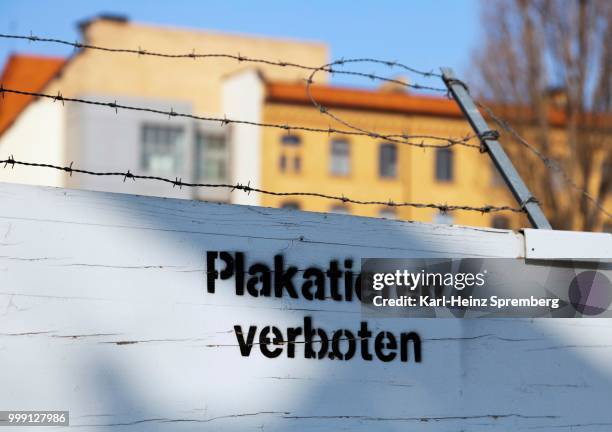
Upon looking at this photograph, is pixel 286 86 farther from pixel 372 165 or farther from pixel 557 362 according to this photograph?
pixel 557 362

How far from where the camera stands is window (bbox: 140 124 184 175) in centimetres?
4000

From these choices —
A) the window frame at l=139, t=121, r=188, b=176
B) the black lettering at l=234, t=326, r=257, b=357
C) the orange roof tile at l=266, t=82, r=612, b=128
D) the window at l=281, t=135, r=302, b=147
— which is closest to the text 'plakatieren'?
the black lettering at l=234, t=326, r=257, b=357

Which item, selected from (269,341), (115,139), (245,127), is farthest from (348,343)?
(115,139)

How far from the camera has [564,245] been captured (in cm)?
459

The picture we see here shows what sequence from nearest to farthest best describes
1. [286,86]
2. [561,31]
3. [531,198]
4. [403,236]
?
[403,236] → [531,198] → [561,31] → [286,86]

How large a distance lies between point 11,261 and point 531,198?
2303mm

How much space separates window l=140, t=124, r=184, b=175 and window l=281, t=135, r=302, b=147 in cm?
540

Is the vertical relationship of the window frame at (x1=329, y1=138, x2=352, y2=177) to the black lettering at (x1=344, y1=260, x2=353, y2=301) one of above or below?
above

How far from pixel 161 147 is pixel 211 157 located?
1.93 meters

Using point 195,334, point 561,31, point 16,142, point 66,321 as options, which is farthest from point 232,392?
point 16,142

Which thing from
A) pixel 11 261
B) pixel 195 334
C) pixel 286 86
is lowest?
pixel 195 334

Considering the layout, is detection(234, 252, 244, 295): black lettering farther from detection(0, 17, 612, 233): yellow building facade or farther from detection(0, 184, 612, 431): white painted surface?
detection(0, 17, 612, 233): yellow building facade

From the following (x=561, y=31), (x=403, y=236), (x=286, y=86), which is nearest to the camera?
(x=403, y=236)

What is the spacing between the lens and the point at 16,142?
37.8 meters
